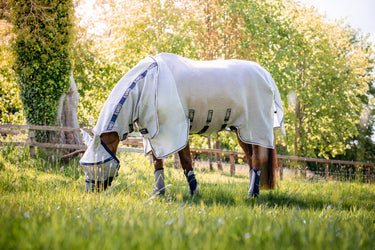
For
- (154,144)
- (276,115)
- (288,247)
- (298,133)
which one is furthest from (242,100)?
(298,133)

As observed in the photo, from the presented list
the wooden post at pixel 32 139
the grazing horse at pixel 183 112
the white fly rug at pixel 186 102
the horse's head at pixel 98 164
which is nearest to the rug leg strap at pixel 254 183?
the grazing horse at pixel 183 112

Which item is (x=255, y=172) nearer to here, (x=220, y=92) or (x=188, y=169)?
(x=188, y=169)

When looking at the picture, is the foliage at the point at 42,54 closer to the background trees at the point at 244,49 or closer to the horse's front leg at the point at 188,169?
the background trees at the point at 244,49

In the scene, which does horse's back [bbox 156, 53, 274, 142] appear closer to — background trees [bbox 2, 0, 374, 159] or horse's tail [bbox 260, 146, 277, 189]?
horse's tail [bbox 260, 146, 277, 189]

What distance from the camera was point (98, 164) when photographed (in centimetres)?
363

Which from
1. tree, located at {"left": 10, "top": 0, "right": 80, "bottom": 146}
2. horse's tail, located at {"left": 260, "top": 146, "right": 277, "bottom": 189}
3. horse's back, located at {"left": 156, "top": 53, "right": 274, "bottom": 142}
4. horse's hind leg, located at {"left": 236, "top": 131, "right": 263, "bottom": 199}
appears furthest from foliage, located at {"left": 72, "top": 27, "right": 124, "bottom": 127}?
horse's tail, located at {"left": 260, "top": 146, "right": 277, "bottom": 189}

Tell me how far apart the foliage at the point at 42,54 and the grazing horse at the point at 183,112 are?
604 cm

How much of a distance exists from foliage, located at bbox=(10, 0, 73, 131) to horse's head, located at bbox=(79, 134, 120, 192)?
664 centimetres

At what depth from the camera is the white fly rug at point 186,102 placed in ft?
13.4

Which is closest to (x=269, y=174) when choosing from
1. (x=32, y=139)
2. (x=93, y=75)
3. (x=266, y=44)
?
(x=32, y=139)

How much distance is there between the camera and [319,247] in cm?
156

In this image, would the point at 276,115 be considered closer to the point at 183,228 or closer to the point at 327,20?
the point at 183,228

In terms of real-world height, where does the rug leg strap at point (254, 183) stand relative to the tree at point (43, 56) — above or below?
below

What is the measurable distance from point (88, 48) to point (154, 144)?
12.2m
